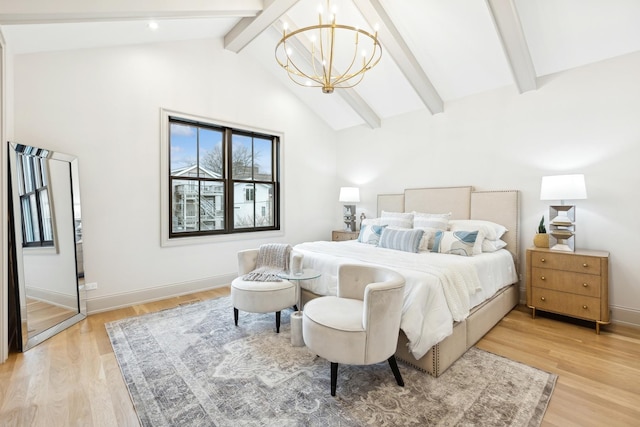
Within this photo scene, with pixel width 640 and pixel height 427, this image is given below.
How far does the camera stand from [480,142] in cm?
396

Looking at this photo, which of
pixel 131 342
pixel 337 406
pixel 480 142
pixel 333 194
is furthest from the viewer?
pixel 333 194

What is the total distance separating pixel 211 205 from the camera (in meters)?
4.43

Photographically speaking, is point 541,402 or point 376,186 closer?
point 541,402

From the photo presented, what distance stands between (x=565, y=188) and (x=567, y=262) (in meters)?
0.74

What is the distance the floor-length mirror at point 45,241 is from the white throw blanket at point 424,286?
243 centimetres

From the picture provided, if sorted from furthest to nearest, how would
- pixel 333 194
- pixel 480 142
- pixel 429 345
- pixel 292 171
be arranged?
pixel 333 194, pixel 292 171, pixel 480 142, pixel 429 345

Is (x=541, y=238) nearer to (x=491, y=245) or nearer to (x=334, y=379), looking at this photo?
(x=491, y=245)

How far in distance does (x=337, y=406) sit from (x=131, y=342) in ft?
6.43

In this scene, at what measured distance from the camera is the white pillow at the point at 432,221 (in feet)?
12.0

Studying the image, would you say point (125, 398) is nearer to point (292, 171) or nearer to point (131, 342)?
point (131, 342)

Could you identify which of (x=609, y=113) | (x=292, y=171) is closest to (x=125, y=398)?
(x=292, y=171)

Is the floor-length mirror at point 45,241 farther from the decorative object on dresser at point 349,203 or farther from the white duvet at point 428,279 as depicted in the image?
the decorative object on dresser at point 349,203

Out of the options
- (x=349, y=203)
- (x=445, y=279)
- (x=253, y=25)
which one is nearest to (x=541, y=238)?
(x=445, y=279)

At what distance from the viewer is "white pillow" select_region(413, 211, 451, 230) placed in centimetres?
366
